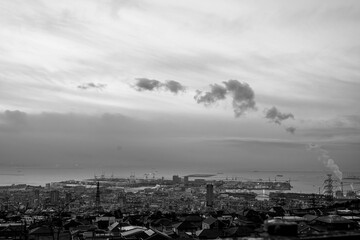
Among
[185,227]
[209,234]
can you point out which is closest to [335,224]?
[209,234]

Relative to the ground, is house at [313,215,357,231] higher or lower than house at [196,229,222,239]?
higher

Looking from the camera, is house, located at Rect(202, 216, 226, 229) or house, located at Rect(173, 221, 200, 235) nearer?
house, located at Rect(202, 216, 226, 229)

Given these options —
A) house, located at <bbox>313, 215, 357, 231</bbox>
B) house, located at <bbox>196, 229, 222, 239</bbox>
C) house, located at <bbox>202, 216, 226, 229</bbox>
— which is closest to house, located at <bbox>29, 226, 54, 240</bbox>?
house, located at <bbox>196, 229, 222, 239</bbox>

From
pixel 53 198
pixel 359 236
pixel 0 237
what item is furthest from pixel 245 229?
pixel 53 198

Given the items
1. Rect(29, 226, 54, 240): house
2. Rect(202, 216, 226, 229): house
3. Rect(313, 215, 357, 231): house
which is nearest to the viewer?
Rect(313, 215, 357, 231): house

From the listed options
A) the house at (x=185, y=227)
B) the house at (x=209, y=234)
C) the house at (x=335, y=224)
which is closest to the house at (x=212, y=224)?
the house at (x=185, y=227)

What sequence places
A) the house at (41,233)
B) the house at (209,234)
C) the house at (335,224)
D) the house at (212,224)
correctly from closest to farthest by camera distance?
the house at (335,224) < the house at (41,233) < the house at (209,234) < the house at (212,224)

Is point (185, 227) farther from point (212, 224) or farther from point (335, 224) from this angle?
point (335, 224)

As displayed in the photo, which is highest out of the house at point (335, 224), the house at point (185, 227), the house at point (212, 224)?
the house at point (335, 224)

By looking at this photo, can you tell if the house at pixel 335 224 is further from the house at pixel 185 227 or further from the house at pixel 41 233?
the house at pixel 41 233

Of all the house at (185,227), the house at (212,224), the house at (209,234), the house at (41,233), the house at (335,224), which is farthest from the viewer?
the house at (185,227)

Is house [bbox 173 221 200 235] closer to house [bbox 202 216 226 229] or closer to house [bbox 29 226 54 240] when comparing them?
house [bbox 202 216 226 229]
